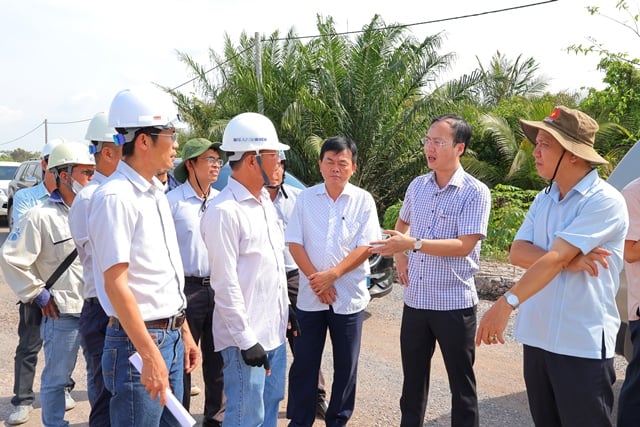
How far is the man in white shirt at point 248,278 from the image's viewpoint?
2.80 metres

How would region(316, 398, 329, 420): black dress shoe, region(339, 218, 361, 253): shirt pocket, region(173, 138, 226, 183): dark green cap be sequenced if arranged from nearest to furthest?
region(339, 218, 361, 253): shirt pocket < region(173, 138, 226, 183): dark green cap < region(316, 398, 329, 420): black dress shoe

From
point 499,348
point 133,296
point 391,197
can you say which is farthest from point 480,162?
point 133,296

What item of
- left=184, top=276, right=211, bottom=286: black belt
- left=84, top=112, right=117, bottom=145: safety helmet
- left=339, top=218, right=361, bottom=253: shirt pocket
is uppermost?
left=84, top=112, right=117, bottom=145: safety helmet

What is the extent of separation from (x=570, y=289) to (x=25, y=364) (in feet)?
12.1

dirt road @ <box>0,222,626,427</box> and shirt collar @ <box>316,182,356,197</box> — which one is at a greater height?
shirt collar @ <box>316,182,356,197</box>

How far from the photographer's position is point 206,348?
4.25 m

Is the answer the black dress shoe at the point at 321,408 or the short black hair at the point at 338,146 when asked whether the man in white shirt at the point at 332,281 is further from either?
the black dress shoe at the point at 321,408

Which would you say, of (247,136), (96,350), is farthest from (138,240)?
(96,350)

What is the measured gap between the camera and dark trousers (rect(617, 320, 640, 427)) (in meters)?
3.18

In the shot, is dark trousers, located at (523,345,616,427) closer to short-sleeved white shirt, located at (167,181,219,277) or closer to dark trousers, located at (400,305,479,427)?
dark trousers, located at (400,305,479,427)

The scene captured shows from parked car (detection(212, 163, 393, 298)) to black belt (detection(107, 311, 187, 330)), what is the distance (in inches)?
166

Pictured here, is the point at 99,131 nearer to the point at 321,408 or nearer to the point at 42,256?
the point at 42,256

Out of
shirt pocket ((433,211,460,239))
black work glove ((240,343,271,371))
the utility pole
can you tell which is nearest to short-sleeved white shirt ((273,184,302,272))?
shirt pocket ((433,211,460,239))

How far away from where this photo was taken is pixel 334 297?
383 cm
